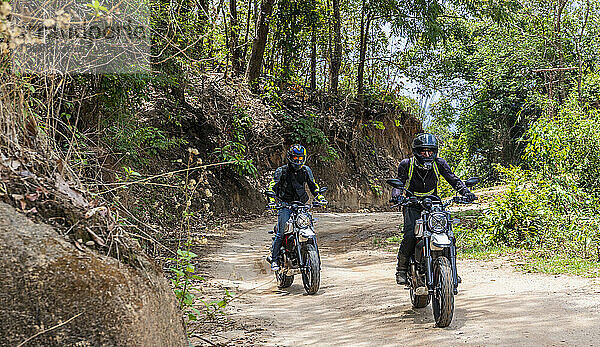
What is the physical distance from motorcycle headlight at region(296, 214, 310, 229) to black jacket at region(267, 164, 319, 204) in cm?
47

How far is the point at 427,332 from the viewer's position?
5.66m

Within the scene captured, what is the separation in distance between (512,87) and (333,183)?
15.5m

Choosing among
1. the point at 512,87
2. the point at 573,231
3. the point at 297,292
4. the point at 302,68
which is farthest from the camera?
the point at 512,87

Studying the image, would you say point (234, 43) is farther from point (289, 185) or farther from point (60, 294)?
point (60, 294)

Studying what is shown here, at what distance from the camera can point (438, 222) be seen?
5.86m

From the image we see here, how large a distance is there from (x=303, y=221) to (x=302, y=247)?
380mm

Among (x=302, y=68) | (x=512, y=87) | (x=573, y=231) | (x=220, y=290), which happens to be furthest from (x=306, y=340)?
(x=512, y=87)

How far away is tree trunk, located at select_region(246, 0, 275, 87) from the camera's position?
830 inches

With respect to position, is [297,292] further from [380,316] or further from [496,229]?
[496,229]

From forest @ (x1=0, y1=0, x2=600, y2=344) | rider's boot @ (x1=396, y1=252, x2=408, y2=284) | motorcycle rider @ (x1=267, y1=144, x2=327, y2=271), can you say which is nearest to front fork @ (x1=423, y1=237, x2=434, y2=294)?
rider's boot @ (x1=396, y1=252, x2=408, y2=284)

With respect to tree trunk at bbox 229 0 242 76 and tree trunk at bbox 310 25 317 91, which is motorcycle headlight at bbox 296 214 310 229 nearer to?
tree trunk at bbox 229 0 242 76

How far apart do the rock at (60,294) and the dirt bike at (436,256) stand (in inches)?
120

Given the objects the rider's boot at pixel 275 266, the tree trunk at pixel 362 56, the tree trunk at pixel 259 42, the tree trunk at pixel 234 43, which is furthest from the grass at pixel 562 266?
the tree trunk at pixel 362 56

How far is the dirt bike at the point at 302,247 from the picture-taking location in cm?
783
